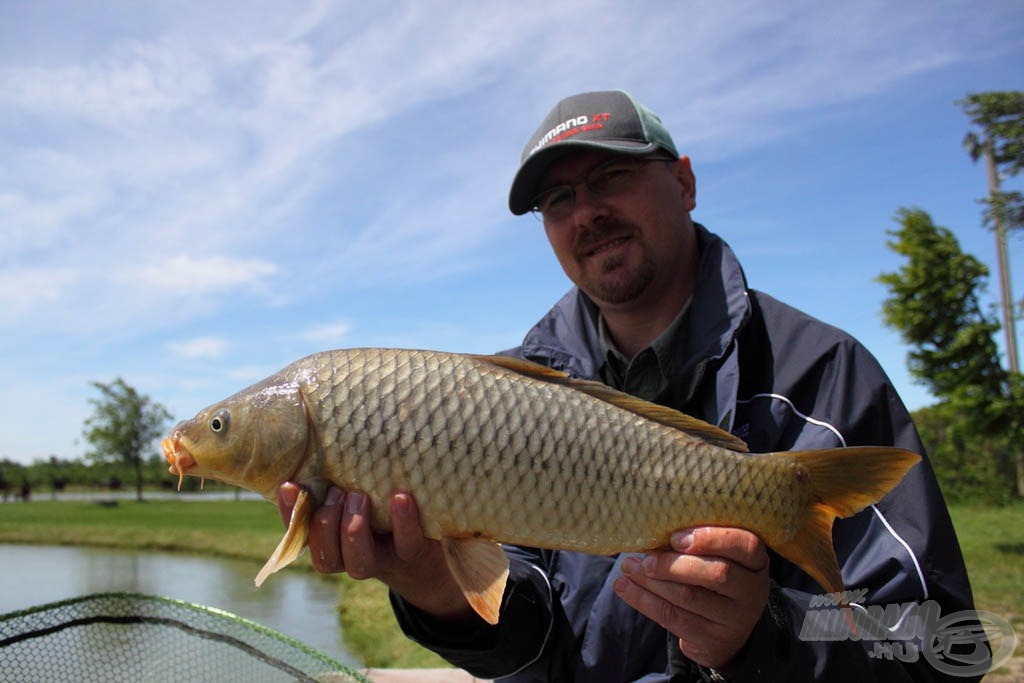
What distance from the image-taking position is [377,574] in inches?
66.1

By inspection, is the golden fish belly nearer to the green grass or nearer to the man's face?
the man's face

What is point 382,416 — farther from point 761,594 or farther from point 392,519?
point 761,594

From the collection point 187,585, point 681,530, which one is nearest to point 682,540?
point 681,530

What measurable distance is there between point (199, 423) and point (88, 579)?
11.7 meters

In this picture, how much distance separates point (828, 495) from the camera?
146 centimetres

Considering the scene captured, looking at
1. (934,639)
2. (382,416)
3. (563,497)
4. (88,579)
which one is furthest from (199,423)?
(88,579)

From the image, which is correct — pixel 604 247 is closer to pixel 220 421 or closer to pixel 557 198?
pixel 557 198

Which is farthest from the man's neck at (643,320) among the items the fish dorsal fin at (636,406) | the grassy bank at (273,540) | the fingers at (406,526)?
the grassy bank at (273,540)

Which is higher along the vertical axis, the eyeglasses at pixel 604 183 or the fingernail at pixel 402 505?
the eyeglasses at pixel 604 183

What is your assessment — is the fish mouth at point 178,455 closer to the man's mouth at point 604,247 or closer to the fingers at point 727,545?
the fingers at point 727,545

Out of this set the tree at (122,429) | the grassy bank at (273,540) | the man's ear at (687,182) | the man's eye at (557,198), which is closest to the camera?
the man's eye at (557,198)

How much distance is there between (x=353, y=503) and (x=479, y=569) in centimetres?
31

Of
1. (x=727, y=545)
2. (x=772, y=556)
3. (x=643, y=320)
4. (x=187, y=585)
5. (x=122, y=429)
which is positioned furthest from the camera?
(x=122, y=429)

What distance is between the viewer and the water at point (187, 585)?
27.7 feet
